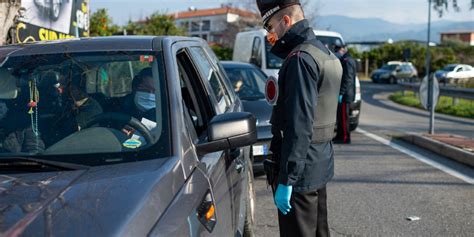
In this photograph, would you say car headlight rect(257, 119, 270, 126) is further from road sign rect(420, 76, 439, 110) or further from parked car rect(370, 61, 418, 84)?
parked car rect(370, 61, 418, 84)

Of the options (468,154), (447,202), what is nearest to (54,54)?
(447,202)

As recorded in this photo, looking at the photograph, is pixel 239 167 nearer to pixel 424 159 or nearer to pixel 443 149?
pixel 424 159

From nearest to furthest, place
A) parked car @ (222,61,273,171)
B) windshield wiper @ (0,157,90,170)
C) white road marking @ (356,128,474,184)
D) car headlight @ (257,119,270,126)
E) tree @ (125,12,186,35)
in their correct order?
windshield wiper @ (0,157,90,170) → parked car @ (222,61,273,171) → car headlight @ (257,119,270,126) → white road marking @ (356,128,474,184) → tree @ (125,12,186,35)

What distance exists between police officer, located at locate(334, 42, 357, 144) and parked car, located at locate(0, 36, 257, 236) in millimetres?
5468

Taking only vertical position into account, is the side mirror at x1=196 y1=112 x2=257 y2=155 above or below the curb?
above

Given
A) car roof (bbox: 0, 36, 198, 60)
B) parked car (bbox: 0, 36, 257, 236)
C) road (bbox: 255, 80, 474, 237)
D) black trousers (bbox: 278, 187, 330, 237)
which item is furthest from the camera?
road (bbox: 255, 80, 474, 237)

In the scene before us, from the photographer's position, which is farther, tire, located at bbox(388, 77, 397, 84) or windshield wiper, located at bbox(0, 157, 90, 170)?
tire, located at bbox(388, 77, 397, 84)

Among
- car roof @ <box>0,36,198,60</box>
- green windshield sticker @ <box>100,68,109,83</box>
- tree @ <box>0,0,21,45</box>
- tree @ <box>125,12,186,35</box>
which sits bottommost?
green windshield sticker @ <box>100,68,109,83</box>

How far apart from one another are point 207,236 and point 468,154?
6229 millimetres

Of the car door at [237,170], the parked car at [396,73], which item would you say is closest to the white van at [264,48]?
the car door at [237,170]

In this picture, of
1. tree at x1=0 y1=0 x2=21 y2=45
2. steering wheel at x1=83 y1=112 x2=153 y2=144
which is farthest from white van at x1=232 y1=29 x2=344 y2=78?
steering wheel at x1=83 y1=112 x2=153 y2=144

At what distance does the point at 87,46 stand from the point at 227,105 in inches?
54.7

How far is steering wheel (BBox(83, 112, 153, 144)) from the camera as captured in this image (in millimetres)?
2830

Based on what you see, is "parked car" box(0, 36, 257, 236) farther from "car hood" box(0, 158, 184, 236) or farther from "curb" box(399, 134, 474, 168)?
"curb" box(399, 134, 474, 168)
